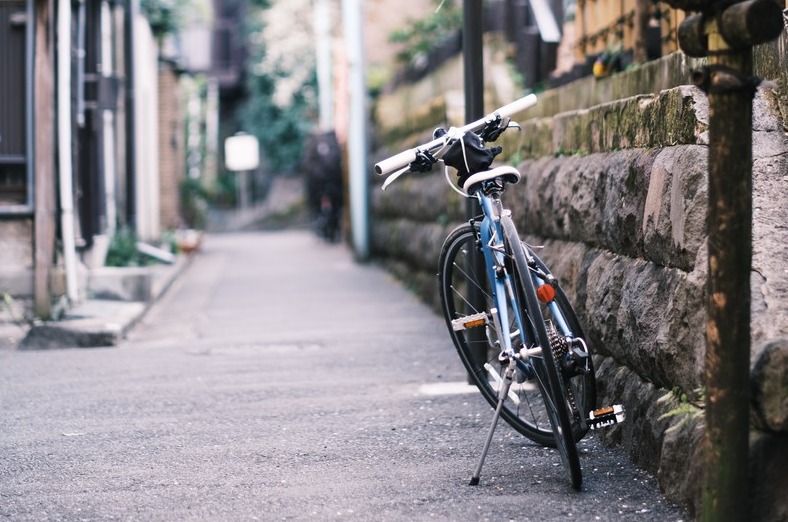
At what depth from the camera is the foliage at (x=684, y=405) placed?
403 centimetres

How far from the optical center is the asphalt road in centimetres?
423

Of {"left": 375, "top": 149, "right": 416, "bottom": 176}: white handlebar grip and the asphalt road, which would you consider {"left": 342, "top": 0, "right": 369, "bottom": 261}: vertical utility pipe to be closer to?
the asphalt road

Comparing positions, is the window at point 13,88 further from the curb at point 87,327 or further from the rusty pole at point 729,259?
Answer: the rusty pole at point 729,259

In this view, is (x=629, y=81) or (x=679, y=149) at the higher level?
(x=629, y=81)

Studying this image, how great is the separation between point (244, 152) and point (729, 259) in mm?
35482

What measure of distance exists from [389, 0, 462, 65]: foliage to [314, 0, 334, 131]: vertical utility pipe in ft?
36.7

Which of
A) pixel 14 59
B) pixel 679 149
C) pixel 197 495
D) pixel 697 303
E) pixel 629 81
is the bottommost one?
pixel 197 495

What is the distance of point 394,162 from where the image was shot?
466cm

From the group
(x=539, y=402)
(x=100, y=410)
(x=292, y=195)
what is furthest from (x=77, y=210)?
(x=292, y=195)

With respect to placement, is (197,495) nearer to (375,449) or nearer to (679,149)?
(375,449)

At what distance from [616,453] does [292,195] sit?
3311cm

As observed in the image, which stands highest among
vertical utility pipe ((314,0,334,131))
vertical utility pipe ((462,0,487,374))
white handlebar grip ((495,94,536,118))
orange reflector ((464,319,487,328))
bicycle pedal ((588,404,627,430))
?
vertical utility pipe ((314,0,334,131))

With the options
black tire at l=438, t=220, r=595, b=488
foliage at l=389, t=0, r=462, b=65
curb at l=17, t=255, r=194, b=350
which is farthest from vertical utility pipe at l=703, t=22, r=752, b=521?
foliage at l=389, t=0, r=462, b=65

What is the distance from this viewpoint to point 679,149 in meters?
4.46
